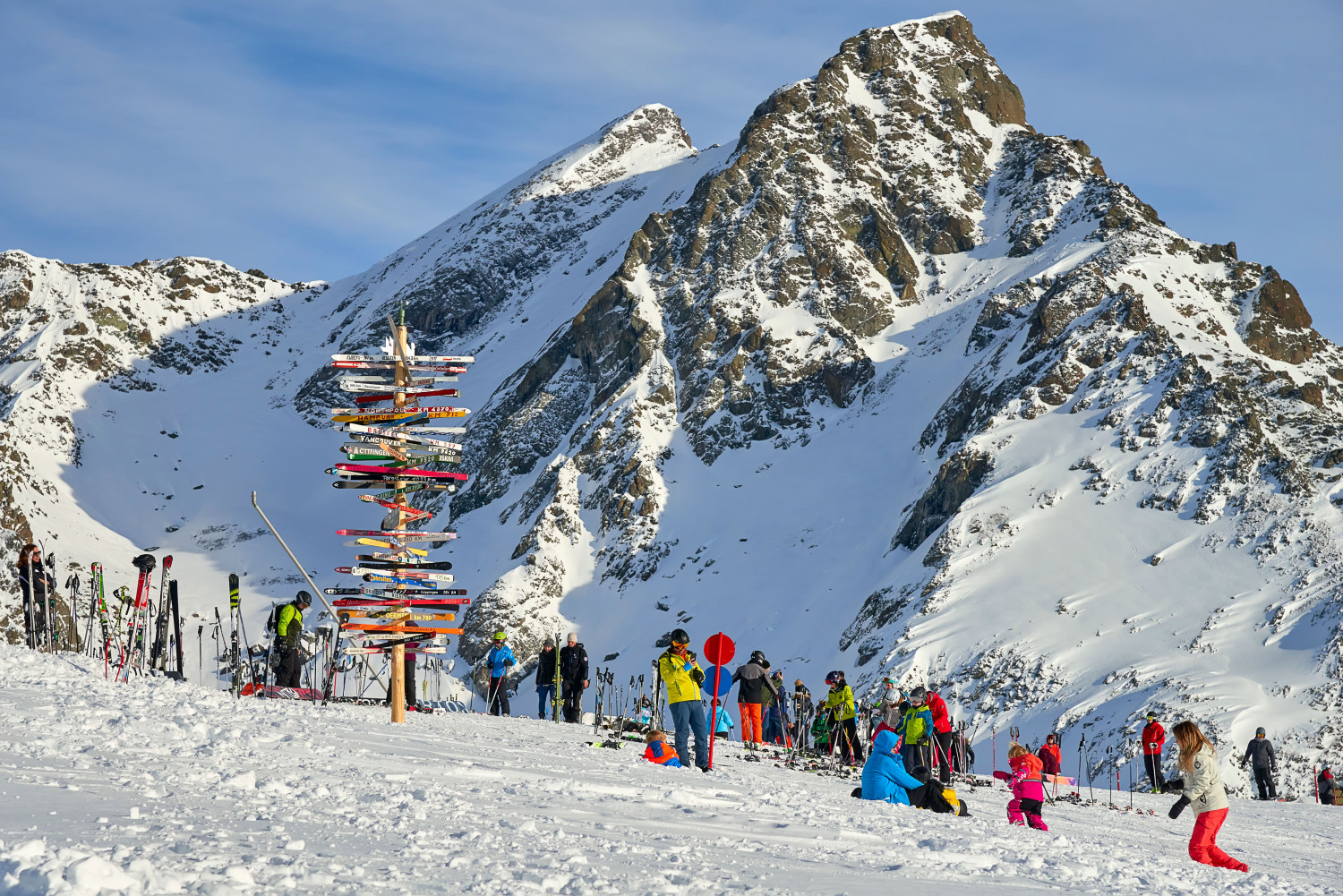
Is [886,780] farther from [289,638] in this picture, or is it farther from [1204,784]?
[289,638]

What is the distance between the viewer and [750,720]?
2217 centimetres

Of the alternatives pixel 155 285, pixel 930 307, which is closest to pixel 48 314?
pixel 155 285

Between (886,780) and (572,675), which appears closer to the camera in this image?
(886,780)

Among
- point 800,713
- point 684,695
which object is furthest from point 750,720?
point 684,695

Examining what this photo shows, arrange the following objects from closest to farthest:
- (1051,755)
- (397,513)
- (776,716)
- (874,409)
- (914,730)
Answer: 1. (914,730)
2. (397,513)
3. (1051,755)
4. (776,716)
5. (874,409)

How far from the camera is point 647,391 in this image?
81.4 m

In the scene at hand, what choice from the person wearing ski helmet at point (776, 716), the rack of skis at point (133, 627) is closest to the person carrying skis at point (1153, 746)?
the person wearing ski helmet at point (776, 716)

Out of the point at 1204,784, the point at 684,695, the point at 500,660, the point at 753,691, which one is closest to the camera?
the point at 1204,784

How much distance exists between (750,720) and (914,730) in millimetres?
5398

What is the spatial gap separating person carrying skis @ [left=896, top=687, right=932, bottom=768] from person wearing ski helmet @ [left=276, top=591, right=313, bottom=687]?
32.1 feet

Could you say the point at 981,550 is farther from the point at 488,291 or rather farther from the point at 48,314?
the point at 48,314

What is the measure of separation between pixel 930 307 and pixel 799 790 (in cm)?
7775

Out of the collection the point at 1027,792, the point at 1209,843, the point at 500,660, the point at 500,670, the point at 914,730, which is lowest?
the point at 1209,843

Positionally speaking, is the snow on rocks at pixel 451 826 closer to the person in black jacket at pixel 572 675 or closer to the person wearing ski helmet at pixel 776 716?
the person in black jacket at pixel 572 675
